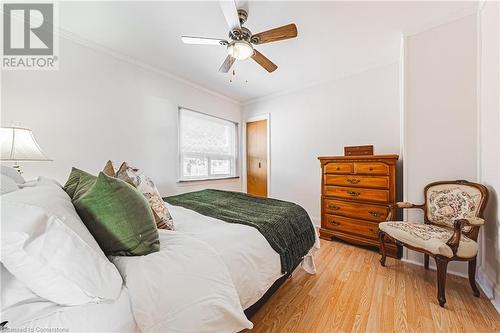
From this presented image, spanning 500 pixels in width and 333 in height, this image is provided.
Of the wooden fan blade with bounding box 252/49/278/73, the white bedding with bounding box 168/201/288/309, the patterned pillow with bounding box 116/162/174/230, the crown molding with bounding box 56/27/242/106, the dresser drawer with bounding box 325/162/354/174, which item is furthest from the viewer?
the dresser drawer with bounding box 325/162/354/174

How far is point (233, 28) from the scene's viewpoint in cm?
167

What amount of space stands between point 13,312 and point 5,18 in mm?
2640

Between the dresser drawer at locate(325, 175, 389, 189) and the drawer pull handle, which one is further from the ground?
the dresser drawer at locate(325, 175, 389, 189)

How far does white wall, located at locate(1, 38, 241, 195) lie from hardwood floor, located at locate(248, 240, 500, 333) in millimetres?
2361

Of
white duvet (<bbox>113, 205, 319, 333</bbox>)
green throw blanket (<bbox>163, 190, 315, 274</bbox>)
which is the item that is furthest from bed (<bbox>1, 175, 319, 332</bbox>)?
green throw blanket (<bbox>163, 190, 315, 274</bbox>)

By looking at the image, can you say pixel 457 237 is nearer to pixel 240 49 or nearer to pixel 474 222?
pixel 474 222

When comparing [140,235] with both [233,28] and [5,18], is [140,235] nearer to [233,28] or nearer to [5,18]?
[233,28]

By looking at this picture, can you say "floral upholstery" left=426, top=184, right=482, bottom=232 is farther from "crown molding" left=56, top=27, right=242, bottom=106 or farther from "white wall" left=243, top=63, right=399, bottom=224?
"crown molding" left=56, top=27, right=242, bottom=106

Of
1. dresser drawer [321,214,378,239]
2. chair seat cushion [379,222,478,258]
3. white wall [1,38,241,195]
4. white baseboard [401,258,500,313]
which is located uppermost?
white wall [1,38,241,195]

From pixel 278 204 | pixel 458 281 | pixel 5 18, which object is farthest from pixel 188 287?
pixel 5 18

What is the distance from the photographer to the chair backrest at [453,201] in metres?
1.65

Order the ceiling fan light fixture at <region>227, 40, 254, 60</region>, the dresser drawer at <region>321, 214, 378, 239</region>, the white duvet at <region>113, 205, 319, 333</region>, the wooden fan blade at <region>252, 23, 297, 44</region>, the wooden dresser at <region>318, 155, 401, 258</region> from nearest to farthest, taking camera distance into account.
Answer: the white duvet at <region>113, 205, 319, 333</region> < the wooden fan blade at <region>252, 23, 297, 44</region> < the ceiling fan light fixture at <region>227, 40, 254, 60</region> < the wooden dresser at <region>318, 155, 401, 258</region> < the dresser drawer at <region>321, 214, 378, 239</region>

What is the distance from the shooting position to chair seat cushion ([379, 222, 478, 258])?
4.84 ft

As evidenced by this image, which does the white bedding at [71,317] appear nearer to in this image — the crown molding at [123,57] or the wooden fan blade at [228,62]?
the wooden fan blade at [228,62]
